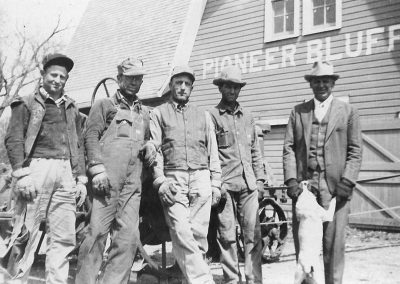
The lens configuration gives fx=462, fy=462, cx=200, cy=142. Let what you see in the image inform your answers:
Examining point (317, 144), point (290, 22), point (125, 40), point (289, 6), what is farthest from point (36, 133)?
point (125, 40)

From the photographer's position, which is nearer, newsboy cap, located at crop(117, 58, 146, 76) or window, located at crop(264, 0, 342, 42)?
newsboy cap, located at crop(117, 58, 146, 76)

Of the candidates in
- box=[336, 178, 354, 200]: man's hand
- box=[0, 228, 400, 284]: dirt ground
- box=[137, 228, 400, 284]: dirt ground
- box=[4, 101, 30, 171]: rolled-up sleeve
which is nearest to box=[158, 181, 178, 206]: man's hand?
box=[4, 101, 30, 171]: rolled-up sleeve

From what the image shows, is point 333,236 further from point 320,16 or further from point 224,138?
point 320,16

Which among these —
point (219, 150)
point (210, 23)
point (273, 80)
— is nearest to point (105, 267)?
point (219, 150)

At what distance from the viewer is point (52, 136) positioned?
12.8 feet

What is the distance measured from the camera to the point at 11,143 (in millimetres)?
3693

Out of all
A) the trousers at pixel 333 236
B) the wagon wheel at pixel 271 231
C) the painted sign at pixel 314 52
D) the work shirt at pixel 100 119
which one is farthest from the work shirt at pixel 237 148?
the painted sign at pixel 314 52

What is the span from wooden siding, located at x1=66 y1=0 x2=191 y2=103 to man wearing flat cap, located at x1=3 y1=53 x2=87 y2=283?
8129mm

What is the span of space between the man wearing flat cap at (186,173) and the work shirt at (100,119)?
→ 0.83 ft

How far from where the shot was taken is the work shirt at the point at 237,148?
454 cm

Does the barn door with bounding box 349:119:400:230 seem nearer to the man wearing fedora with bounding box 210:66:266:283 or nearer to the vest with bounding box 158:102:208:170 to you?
the man wearing fedora with bounding box 210:66:266:283

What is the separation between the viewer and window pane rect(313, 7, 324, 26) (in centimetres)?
1032

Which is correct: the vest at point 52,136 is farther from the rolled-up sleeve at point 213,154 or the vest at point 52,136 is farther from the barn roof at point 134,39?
the barn roof at point 134,39

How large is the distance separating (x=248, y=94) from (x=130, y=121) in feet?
24.9
